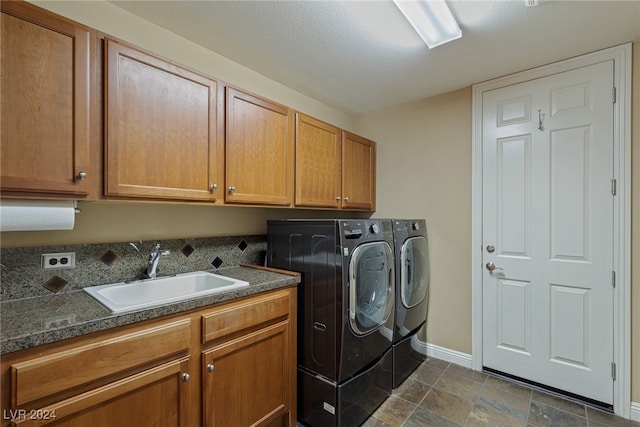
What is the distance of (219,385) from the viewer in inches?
55.5

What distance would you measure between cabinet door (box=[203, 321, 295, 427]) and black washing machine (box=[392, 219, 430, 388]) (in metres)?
0.95

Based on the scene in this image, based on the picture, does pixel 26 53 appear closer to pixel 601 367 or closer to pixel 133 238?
pixel 133 238

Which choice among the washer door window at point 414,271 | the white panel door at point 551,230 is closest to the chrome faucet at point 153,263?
the washer door window at point 414,271

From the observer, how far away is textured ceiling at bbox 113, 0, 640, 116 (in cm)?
159

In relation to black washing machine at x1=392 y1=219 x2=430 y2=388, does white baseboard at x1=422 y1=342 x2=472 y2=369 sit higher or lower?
lower

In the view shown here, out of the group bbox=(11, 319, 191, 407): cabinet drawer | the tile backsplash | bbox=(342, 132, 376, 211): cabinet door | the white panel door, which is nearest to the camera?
bbox=(11, 319, 191, 407): cabinet drawer

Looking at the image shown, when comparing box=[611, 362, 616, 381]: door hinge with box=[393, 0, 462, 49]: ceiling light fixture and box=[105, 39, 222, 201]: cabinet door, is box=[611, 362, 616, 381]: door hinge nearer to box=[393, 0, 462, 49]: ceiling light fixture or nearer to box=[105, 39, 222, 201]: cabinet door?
box=[393, 0, 462, 49]: ceiling light fixture

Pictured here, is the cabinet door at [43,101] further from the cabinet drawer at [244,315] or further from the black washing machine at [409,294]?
the black washing machine at [409,294]

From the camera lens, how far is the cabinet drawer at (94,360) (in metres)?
0.91

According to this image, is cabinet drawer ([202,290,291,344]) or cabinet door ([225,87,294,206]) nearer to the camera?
cabinet drawer ([202,290,291,344])

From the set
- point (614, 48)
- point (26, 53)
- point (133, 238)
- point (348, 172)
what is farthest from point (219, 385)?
point (614, 48)

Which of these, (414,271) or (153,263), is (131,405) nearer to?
(153,263)

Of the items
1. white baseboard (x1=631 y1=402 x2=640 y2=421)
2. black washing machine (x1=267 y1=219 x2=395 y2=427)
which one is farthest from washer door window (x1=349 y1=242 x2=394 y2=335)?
white baseboard (x1=631 y1=402 x2=640 y2=421)

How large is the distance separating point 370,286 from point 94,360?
1440 millimetres
